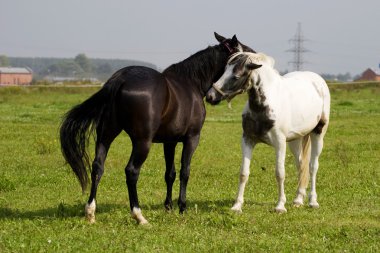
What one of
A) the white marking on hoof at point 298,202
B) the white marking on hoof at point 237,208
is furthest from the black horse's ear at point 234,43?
the white marking on hoof at point 298,202

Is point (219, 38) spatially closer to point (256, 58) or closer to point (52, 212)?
point (256, 58)

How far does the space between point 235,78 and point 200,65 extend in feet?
2.27

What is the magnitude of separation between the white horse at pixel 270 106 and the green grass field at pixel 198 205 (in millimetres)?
681

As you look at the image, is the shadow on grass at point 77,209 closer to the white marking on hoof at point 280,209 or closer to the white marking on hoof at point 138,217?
the white marking on hoof at point 280,209

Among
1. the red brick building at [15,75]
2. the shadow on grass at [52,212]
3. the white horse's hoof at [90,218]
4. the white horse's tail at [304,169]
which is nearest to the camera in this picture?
the white horse's hoof at [90,218]

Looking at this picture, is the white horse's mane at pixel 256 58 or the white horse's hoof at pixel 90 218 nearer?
the white horse's hoof at pixel 90 218

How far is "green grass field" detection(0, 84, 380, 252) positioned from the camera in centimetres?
752

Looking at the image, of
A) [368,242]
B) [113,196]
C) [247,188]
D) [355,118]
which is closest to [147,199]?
[113,196]

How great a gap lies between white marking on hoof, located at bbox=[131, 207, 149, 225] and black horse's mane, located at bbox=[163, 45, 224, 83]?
230 cm

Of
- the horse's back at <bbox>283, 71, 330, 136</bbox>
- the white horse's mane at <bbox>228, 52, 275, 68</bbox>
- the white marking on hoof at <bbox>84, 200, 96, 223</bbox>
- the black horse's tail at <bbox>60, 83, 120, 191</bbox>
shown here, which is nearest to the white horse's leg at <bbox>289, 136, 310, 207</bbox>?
the horse's back at <bbox>283, 71, 330, 136</bbox>

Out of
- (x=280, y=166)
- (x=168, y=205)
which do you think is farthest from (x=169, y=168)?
(x=280, y=166)

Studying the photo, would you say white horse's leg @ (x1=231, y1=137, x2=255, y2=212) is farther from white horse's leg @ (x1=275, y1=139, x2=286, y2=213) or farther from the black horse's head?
the black horse's head

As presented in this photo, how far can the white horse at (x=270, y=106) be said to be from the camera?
9656 mm

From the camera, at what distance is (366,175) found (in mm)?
13922
